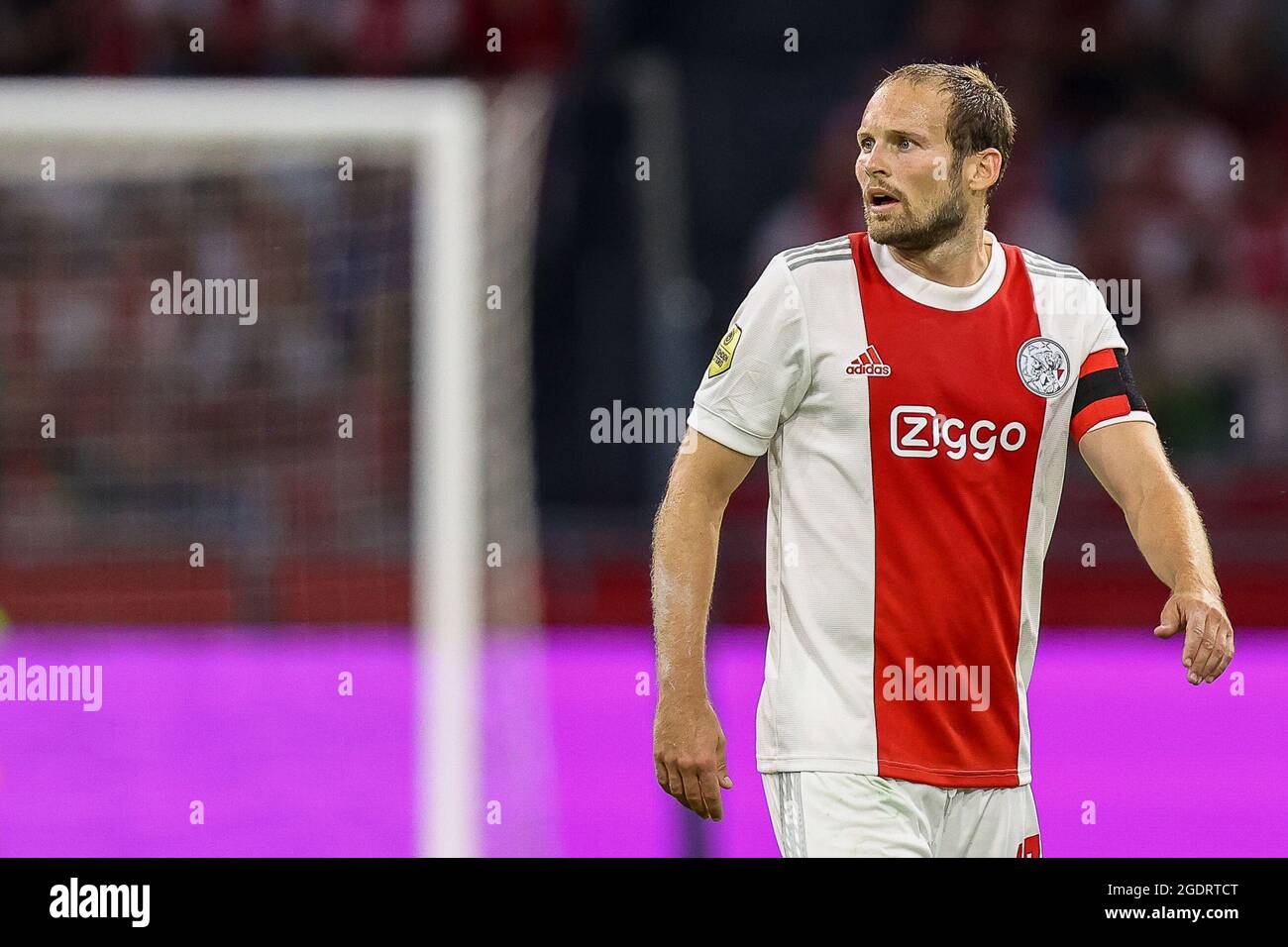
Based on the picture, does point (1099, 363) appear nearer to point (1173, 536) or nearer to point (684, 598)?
point (1173, 536)

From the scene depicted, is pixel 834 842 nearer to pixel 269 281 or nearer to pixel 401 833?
pixel 401 833

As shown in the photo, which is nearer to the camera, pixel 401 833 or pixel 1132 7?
pixel 401 833

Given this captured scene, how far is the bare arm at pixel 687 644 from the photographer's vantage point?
222 centimetres

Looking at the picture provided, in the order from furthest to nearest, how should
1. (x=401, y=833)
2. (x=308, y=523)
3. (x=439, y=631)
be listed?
(x=308, y=523), (x=401, y=833), (x=439, y=631)

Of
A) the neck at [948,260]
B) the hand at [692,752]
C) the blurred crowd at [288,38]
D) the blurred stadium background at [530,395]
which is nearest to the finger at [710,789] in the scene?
the hand at [692,752]

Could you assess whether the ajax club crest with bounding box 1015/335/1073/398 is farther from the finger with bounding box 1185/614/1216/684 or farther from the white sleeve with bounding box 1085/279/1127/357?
the finger with bounding box 1185/614/1216/684

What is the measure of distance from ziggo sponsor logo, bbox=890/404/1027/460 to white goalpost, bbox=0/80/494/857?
1.98 meters

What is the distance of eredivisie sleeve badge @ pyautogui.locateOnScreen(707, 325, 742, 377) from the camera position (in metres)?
2.33

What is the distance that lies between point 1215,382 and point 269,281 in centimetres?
445

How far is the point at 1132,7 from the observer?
8914 mm

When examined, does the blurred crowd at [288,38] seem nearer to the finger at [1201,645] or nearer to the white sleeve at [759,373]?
the white sleeve at [759,373]

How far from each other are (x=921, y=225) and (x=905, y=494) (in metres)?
0.40
